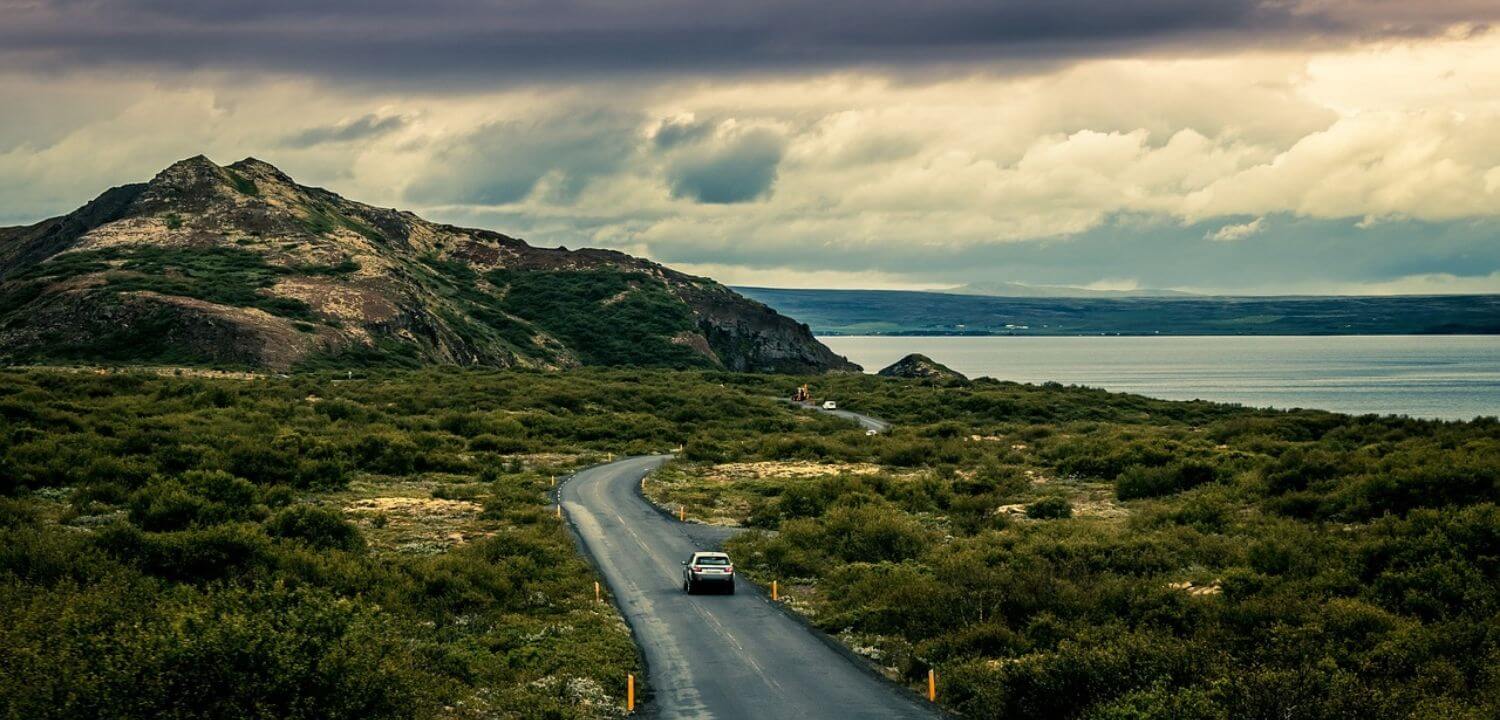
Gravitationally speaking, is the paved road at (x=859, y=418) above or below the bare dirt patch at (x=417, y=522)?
below

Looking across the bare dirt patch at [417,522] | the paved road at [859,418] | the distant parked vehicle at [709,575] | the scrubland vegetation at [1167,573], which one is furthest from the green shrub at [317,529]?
the paved road at [859,418]

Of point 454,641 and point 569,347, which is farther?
point 569,347

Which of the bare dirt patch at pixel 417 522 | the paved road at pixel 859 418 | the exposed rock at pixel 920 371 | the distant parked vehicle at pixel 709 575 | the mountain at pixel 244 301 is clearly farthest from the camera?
the exposed rock at pixel 920 371

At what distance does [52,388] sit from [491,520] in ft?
154

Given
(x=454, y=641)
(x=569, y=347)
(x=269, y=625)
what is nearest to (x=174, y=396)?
(x=454, y=641)

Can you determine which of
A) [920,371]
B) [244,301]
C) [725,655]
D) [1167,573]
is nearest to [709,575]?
[725,655]

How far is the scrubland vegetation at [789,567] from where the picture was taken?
1867 centimetres

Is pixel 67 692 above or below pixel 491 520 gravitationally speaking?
above

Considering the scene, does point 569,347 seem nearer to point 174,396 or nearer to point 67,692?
point 174,396

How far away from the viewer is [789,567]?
40625 millimetres

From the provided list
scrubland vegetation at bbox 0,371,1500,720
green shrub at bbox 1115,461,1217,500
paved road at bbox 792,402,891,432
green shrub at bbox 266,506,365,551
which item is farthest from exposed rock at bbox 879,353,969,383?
green shrub at bbox 266,506,365,551

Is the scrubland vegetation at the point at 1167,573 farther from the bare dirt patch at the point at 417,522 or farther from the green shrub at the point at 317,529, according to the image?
the green shrub at the point at 317,529

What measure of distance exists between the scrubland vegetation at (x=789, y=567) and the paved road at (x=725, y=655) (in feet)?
3.75

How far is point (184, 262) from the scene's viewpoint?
513 ft
